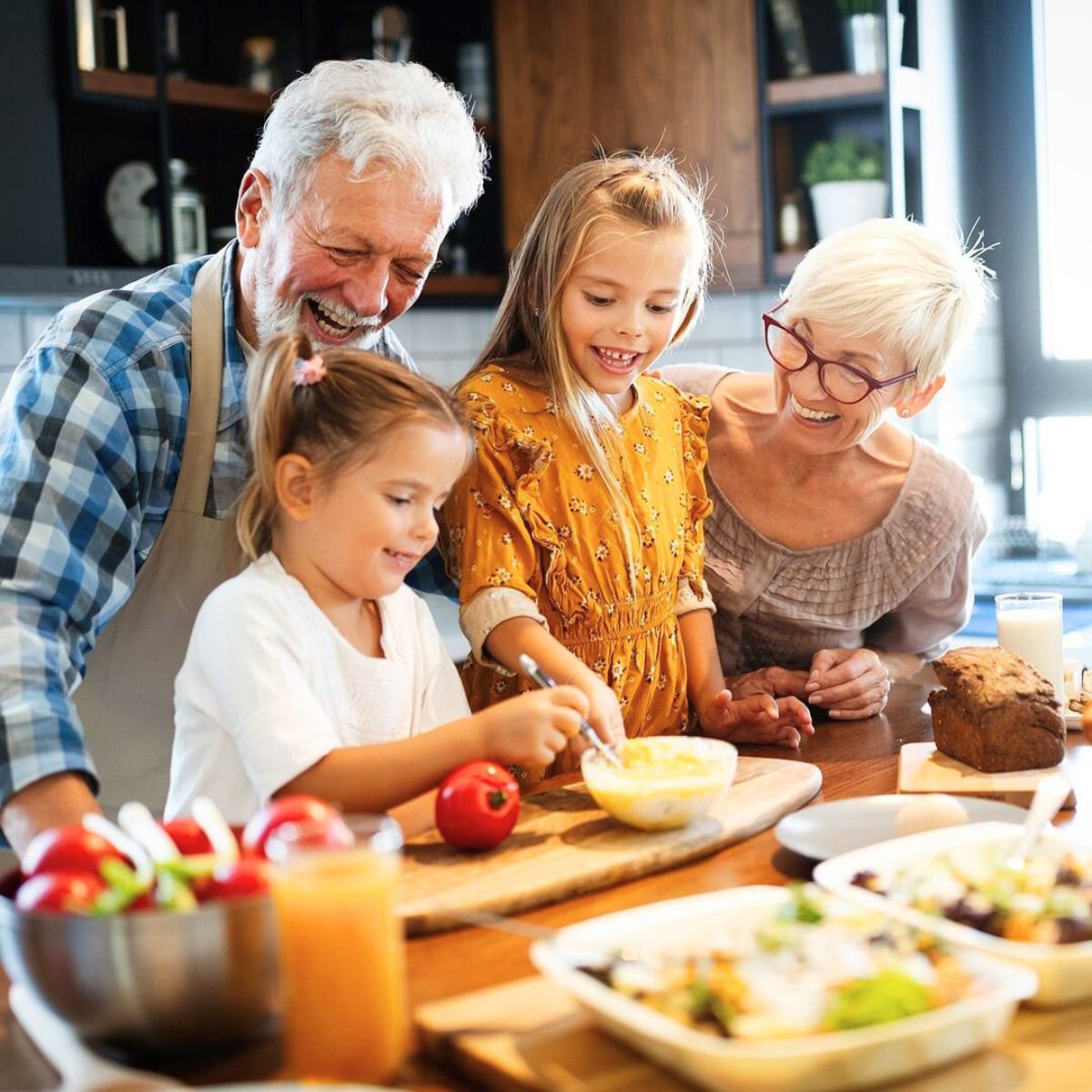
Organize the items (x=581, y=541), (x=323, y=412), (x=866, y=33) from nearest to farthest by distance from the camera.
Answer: (x=323, y=412), (x=581, y=541), (x=866, y=33)

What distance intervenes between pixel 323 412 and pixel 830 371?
3.05 ft

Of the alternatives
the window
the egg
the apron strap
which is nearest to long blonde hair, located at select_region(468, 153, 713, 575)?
the apron strap

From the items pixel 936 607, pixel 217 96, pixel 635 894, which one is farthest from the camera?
pixel 217 96

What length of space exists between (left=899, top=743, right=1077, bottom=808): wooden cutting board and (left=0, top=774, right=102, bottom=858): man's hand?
0.90 m

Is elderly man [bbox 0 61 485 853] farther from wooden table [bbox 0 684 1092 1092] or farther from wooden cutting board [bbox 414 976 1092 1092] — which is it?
wooden cutting board [bbox 414 976 1092 1092]

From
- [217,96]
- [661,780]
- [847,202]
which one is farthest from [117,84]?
[661,780]

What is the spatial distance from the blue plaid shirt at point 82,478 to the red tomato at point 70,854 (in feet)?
1.14

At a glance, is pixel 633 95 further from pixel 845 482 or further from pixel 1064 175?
pixel 845 482

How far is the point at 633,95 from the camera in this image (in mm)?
4000

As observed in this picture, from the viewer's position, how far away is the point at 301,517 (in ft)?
5.19

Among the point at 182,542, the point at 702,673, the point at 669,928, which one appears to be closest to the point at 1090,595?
the point at 702,673

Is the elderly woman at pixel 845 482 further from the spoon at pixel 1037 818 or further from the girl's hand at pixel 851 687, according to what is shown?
the spoon at pixel 1037 818

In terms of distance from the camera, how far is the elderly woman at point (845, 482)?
85.3 inches

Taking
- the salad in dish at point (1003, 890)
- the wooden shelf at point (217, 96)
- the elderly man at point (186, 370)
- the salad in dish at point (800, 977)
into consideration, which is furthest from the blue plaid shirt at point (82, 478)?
the wooden shelf at point (217, 96)
